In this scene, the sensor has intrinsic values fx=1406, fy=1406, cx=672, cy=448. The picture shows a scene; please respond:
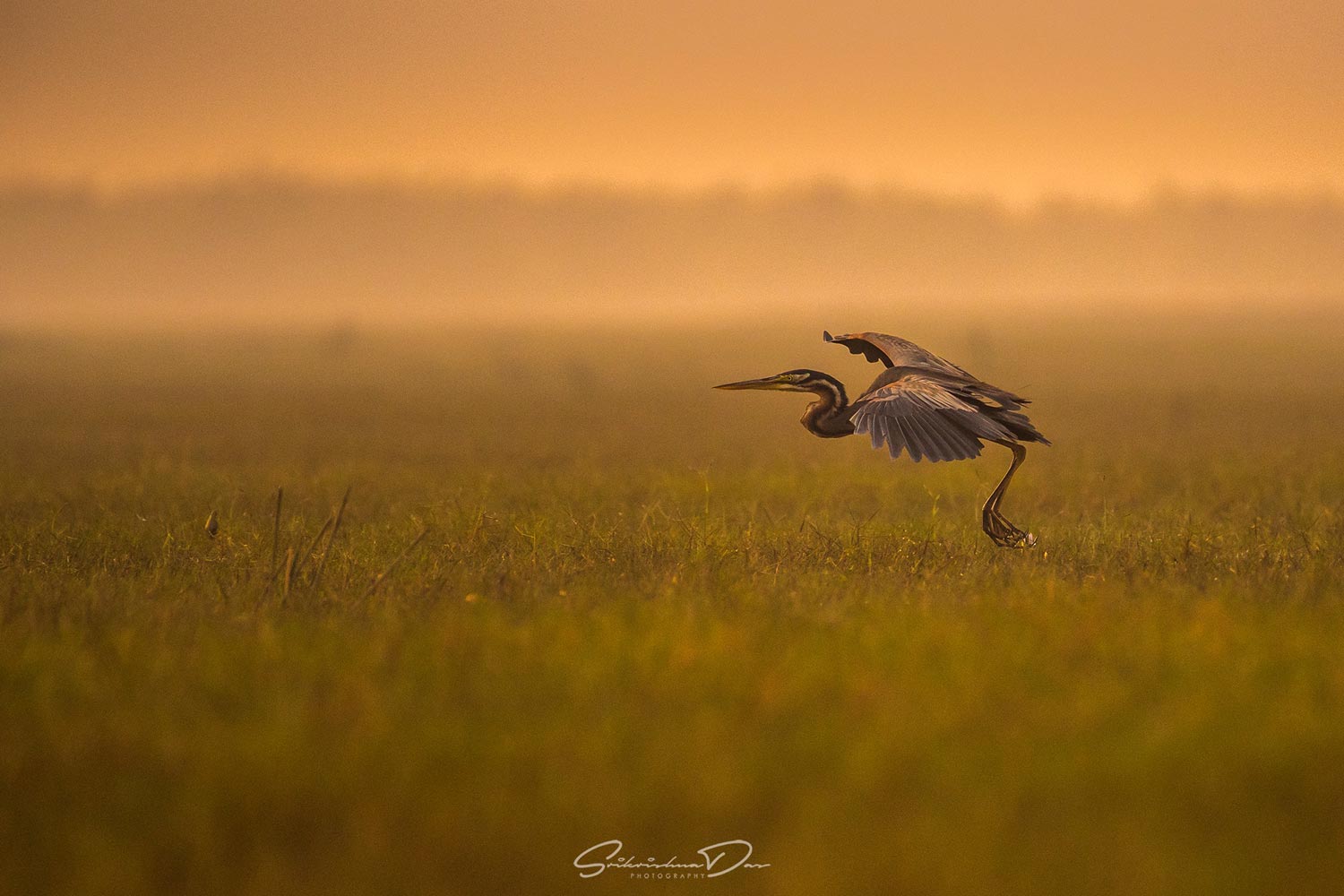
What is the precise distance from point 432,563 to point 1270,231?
202 metres

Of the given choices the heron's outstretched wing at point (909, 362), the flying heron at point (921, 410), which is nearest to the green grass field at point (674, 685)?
the flying heron at point (921, 410)

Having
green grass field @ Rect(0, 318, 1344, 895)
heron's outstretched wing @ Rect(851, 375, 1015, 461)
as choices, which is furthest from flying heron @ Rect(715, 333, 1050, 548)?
green grass field @ Rect(0, 318, 1344, 895)

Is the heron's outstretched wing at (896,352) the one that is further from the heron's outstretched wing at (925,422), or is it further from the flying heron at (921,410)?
the heron's outstretched wing at (925,422)

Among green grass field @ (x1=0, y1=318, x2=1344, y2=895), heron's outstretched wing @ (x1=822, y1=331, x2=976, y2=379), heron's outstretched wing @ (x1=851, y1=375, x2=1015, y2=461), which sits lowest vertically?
green grass field @ (x1=0, y1=318, x2=1344, y2=895)

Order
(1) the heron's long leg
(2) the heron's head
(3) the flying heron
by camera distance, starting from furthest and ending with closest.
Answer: (2) the heron's head < (1) the heron's long leg < (3) the flying heron

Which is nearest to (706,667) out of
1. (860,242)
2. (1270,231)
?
(860,242)

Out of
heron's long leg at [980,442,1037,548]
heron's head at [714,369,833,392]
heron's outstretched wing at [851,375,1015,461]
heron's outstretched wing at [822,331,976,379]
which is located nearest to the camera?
heron's outstretched wing at [851,375,1015,461]

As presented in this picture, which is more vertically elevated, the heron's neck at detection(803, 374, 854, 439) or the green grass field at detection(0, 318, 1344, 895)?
the heron's neck at detection(803, 374, 854, 439)

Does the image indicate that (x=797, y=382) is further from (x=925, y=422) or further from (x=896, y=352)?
(x=925, y=422)

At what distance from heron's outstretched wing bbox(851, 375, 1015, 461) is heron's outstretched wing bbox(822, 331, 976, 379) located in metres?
0.74

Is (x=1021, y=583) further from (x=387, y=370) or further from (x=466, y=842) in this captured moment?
(x=387, y=370)

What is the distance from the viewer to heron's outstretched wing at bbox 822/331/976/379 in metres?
9.05

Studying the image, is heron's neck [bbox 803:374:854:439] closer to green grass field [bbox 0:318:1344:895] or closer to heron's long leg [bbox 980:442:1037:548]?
green grass field [bbox 0:318:1344:895]

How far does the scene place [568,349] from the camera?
55.0 meters
